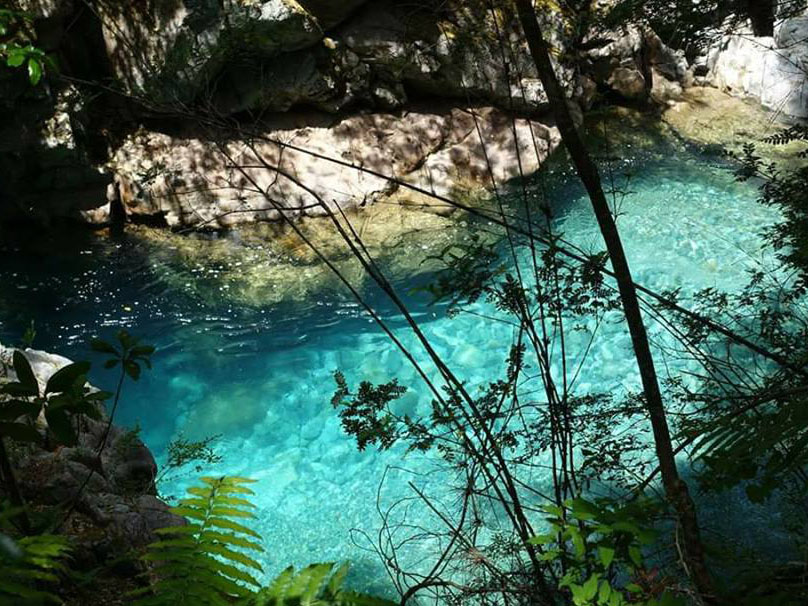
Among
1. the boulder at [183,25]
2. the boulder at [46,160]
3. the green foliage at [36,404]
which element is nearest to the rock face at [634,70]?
the boulder at [183,25]

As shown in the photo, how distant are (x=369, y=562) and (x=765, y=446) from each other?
287 centimetres

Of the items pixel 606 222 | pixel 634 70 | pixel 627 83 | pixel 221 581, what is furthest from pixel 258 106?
pixel 221 581

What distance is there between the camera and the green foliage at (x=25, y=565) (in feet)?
3.55

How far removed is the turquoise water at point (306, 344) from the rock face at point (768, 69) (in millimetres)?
1659

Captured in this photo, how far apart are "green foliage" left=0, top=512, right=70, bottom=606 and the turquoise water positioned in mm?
2831

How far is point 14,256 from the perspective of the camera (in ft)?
22.2

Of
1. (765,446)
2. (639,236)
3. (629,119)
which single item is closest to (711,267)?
(639,236)

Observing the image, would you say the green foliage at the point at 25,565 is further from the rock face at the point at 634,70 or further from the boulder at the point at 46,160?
the rock face at the point at 634,70

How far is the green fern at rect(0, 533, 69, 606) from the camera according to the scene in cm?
108

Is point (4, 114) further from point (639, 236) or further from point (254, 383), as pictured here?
point (639, 236)

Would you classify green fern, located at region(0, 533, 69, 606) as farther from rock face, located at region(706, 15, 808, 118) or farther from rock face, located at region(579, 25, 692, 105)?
rock face, located at region(706, 15, 808, 118)

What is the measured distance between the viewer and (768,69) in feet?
28.5

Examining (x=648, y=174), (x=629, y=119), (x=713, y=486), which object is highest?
(x=629, y=119)

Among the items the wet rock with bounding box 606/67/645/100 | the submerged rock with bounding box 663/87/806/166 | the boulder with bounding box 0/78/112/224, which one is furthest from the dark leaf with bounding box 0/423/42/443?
the wet rock with bounding box 606/67/645/100
